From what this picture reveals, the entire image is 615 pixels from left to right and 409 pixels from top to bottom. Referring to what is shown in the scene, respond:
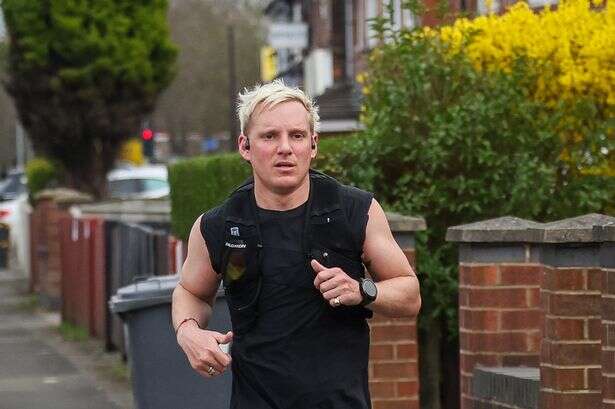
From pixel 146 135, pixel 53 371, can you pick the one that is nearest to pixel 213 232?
pixel 53 371

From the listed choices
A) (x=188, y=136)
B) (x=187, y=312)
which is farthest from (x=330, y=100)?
(x=188, y=136)

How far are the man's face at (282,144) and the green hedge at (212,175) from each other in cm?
546

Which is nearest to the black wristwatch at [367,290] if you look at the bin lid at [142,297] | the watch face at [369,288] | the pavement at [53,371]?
the watch face at [369,288]

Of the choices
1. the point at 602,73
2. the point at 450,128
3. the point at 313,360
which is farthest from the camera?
the point at 602,73

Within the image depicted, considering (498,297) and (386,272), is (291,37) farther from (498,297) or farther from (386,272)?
(386,272)

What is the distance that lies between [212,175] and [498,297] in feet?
15.1

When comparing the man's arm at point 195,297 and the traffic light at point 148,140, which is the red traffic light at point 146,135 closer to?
the traffic light at point 148,140

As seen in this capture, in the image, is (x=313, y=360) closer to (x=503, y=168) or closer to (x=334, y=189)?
(x=334, y=189)

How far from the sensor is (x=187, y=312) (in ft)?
18.2

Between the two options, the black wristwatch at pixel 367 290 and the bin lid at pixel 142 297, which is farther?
the bin lid at pixel 142 297

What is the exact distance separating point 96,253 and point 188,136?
250 ft

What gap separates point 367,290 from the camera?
16.8 feet

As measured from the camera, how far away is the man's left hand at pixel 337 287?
16.6 ft

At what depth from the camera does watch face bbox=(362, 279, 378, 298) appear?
511cm
